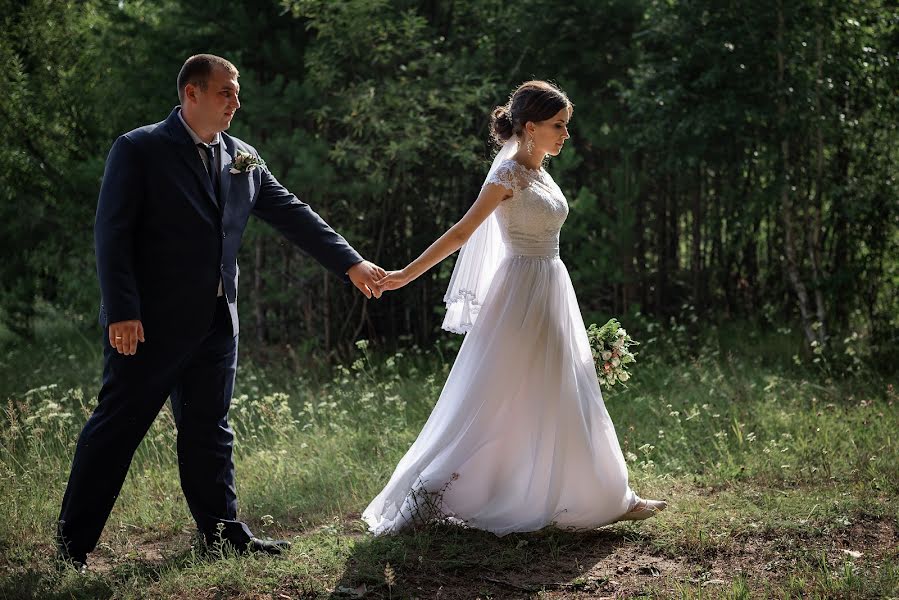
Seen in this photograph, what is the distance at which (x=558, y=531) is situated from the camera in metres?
4.39

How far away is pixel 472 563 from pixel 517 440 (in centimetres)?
60

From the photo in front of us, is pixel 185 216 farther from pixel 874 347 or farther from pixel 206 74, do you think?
pixel 874 347

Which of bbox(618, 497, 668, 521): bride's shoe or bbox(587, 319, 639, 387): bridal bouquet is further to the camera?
bbox(587, 319, 639, 387): bridal bouquet

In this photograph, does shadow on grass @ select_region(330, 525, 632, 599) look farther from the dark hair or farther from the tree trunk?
the tree trunk

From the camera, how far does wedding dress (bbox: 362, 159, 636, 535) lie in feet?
14.2

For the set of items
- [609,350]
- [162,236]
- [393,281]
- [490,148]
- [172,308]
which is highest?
[490,148]

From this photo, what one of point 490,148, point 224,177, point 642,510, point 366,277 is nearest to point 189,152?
point 224,177

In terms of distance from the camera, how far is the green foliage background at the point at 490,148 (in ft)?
25.3

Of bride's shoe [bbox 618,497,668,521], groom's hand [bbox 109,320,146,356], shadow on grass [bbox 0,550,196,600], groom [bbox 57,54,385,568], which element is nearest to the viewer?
shadow on grass [bbox 0,550,196,600]

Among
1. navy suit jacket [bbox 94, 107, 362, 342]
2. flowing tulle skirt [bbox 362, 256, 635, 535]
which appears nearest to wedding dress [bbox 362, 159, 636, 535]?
Answer: flowing tulle skirt [bbox 362, 256, 635, 535]

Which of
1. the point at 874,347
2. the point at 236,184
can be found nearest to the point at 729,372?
the point at 874,347

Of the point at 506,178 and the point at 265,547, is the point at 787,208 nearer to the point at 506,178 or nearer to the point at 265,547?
the point at 506,178

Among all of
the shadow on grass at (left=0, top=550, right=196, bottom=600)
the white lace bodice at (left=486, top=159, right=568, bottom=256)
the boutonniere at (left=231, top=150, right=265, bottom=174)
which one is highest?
the boutonniere at (left=231, top=150, right=265, bottom=174)

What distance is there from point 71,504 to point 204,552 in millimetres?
607
